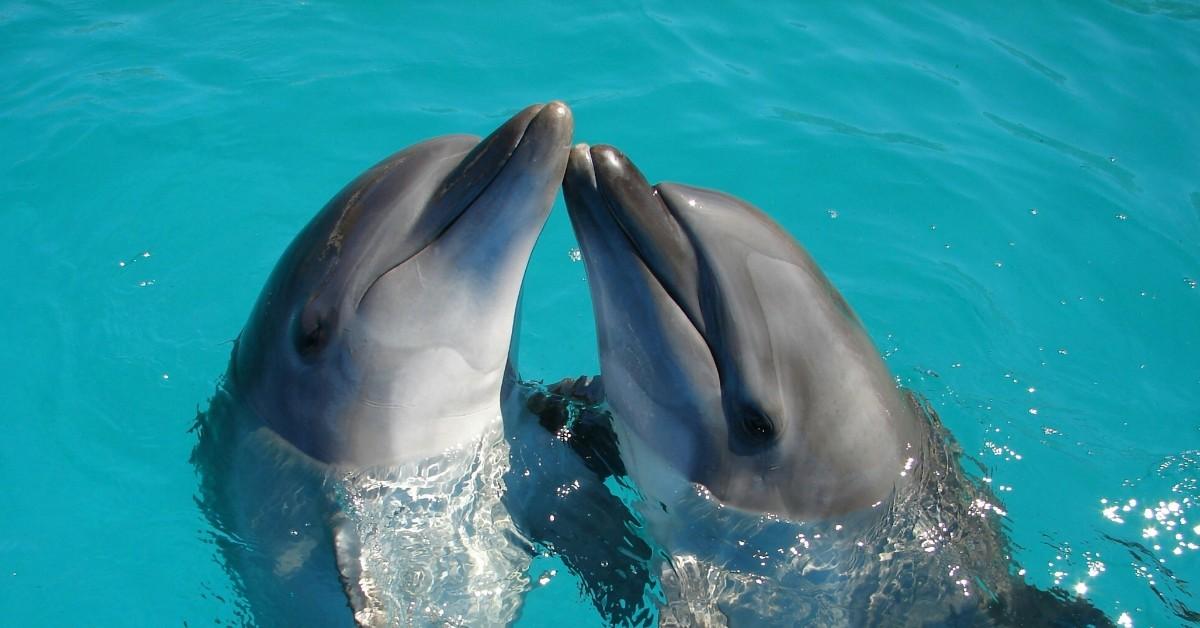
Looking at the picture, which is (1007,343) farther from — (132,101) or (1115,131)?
(132,101)

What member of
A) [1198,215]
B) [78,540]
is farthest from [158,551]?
[1198,215]

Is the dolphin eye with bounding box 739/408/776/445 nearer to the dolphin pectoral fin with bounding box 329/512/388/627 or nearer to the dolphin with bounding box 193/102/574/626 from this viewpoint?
the dolphin with bounding box 193/102/574/626

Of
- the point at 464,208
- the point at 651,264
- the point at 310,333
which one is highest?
the point at 464,208

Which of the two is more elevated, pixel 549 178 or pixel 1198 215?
pixel 549 178

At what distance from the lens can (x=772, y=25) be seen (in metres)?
11.4

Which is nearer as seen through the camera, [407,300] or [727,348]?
[727,348]

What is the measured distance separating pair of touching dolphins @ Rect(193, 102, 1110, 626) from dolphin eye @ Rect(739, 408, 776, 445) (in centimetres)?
1

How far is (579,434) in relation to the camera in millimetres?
5277

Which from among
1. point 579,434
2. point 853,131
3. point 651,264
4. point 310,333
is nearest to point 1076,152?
point 853,131

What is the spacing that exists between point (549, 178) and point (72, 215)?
6083 mm

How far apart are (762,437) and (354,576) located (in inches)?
75.9

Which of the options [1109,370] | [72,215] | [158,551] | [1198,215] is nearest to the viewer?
[158,551]

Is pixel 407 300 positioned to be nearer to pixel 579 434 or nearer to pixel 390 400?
pixel 390 400

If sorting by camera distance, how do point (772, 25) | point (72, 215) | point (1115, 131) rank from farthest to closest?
point (772, 25) → point (1115, 131) → point (72, 215)
